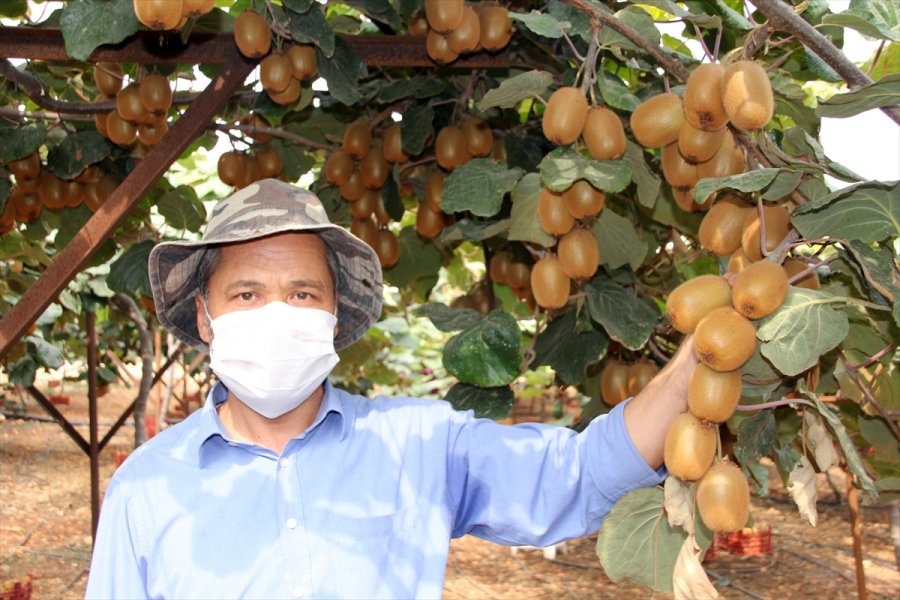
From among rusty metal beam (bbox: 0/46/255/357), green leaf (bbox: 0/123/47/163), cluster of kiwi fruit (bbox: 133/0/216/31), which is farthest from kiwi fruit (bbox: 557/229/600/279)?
green leaf (bbox: 0/123/47/163)

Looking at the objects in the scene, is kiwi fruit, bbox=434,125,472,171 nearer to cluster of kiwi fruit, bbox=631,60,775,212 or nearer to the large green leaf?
cluster of kiwi fruit, bbox=631,60,775,212

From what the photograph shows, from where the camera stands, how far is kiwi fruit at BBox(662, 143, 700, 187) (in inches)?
81.0

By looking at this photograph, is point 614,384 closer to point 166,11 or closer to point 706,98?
point 706,98

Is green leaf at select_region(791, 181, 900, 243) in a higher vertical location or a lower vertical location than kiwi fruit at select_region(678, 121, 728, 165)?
lower

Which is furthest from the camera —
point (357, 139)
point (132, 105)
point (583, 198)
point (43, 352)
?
point (43, 352)

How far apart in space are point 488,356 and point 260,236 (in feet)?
3.11

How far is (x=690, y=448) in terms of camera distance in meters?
1.58

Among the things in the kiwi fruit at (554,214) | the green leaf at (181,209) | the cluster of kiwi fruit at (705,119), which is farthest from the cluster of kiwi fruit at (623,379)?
the green leaf at (181,209)

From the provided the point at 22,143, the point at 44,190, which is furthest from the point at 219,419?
the point at 44,190

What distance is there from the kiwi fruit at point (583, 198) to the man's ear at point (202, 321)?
2.91 ft

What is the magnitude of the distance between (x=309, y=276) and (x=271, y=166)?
2.00 m

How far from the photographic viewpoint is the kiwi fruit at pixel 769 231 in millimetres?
1834

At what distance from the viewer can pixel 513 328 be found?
263 centimetres

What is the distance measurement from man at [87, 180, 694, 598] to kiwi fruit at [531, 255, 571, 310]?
0.67 meters
